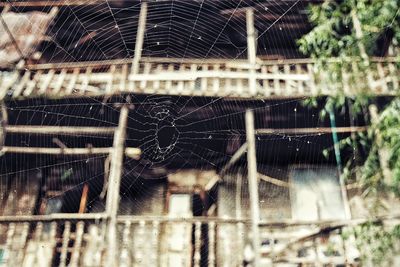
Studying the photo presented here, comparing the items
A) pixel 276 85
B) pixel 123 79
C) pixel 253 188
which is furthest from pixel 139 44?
pixel 253 188

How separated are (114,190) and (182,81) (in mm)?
2050

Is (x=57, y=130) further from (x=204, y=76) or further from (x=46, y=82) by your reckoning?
(x=204, y=76)

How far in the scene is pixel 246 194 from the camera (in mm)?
7480

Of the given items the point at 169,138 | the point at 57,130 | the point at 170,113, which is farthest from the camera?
the point at 169,138

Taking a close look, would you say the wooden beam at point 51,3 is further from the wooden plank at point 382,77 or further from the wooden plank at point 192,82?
the wooden plank at point 382,77

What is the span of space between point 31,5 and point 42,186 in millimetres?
3788

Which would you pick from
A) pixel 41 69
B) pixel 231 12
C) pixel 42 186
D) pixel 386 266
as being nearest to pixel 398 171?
pixel 386 266

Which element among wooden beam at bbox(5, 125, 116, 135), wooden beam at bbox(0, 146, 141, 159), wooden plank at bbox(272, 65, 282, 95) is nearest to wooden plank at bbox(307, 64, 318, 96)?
wooden plank at bbox(272, 65, 282, 95)

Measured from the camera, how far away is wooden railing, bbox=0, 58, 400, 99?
6.19 meters

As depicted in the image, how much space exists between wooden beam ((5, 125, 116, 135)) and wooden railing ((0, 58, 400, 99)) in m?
0.70

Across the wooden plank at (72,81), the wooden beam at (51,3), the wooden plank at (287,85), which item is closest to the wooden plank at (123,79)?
the wooden plank at (72,81)

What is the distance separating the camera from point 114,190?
18.6 feet

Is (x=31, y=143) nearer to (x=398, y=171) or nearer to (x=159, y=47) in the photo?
(x=159, y=47)

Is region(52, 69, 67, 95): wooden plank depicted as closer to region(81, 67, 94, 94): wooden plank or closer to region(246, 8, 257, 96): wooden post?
region(81, 67, 94, 94): wooden plank
